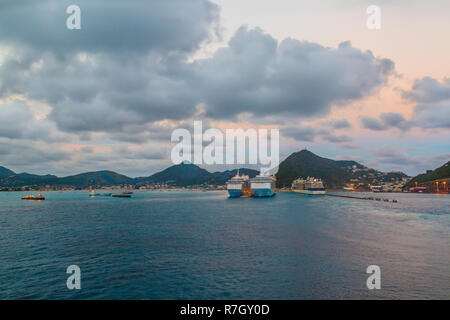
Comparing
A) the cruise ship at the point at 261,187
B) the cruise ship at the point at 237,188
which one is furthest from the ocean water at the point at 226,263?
the cruise ship at the point at 261,187

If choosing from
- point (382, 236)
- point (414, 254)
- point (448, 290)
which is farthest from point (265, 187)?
point (448, 290)

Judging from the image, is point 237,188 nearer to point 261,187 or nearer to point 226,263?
point 261,187

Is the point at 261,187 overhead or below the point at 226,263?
overhead

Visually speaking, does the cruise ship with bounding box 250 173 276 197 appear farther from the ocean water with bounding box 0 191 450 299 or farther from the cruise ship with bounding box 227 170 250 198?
the ocean water with bounding box 0 191 450 299

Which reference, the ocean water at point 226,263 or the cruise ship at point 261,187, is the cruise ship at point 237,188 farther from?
the ocean water at point 226,263

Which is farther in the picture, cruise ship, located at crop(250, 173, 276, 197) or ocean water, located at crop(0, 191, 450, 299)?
cruise ship, located at crop(250, 173, 276, 197)

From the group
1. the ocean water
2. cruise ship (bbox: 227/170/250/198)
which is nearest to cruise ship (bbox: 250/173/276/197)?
cruise ship (bbox: 227/170/250/198)

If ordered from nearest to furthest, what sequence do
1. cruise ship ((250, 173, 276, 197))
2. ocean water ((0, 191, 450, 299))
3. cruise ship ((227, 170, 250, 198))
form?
ocean water ((0, 191, 450, 299)) < cruise ship ((227, 170, 250, 198)) < cruise ship ((250, 173, 276, 197))

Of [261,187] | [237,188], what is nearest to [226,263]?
[237,188]

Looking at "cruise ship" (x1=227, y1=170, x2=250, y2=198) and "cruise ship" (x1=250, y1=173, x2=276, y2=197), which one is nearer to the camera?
"cruise ship" (x1=227, y1=170, x2=250, y2=198)

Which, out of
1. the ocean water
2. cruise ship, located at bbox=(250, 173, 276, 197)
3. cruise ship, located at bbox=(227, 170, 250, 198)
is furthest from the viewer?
cruise ship, located at bbox=(250, 173, 276, 197)

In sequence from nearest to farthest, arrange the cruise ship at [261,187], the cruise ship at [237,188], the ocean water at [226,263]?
the ocean water at [226,263] < the cruise ship at [237,188] < the cruise ship at [261,187]
